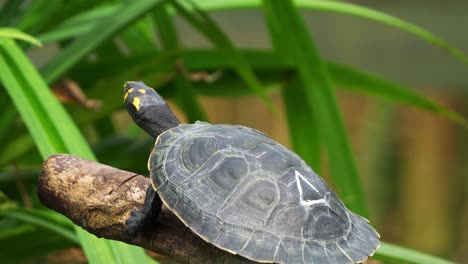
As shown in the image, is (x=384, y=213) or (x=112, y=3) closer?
(x=112, y=3)

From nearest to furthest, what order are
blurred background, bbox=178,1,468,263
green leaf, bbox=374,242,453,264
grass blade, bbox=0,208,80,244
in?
1. green leaf, bbox=374,242,453,264
2. grass blade, bbox=0,208,80,244
3. blurred background, bbox=178,1,468,263

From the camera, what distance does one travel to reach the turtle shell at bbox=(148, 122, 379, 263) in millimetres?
688

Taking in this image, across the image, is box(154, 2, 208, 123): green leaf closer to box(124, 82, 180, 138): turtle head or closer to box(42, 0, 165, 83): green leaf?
box(42, 0, 165, 83): green leaf

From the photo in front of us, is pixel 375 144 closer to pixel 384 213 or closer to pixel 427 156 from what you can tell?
pixel 427 156

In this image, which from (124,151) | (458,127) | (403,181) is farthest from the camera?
(458,127)

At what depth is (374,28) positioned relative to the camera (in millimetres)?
4035

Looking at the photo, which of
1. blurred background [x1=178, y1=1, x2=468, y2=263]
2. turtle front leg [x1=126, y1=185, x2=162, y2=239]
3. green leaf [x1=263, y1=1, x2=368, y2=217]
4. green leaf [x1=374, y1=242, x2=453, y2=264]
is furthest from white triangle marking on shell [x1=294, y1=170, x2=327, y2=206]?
blurred background [x1=178, y1=1, x2=468, y2=263]

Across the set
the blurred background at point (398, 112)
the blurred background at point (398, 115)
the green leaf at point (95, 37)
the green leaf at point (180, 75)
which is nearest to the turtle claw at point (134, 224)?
the green leaf at point (95, 37)

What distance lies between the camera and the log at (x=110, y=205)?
0.72 meters

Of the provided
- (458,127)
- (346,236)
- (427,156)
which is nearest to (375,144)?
(427,156)

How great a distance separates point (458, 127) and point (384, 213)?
0.93 metres

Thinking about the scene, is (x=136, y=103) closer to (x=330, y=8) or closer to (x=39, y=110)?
(x=39, y=110)

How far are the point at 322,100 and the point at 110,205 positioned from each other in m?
0.70

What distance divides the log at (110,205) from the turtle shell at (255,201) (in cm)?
3
